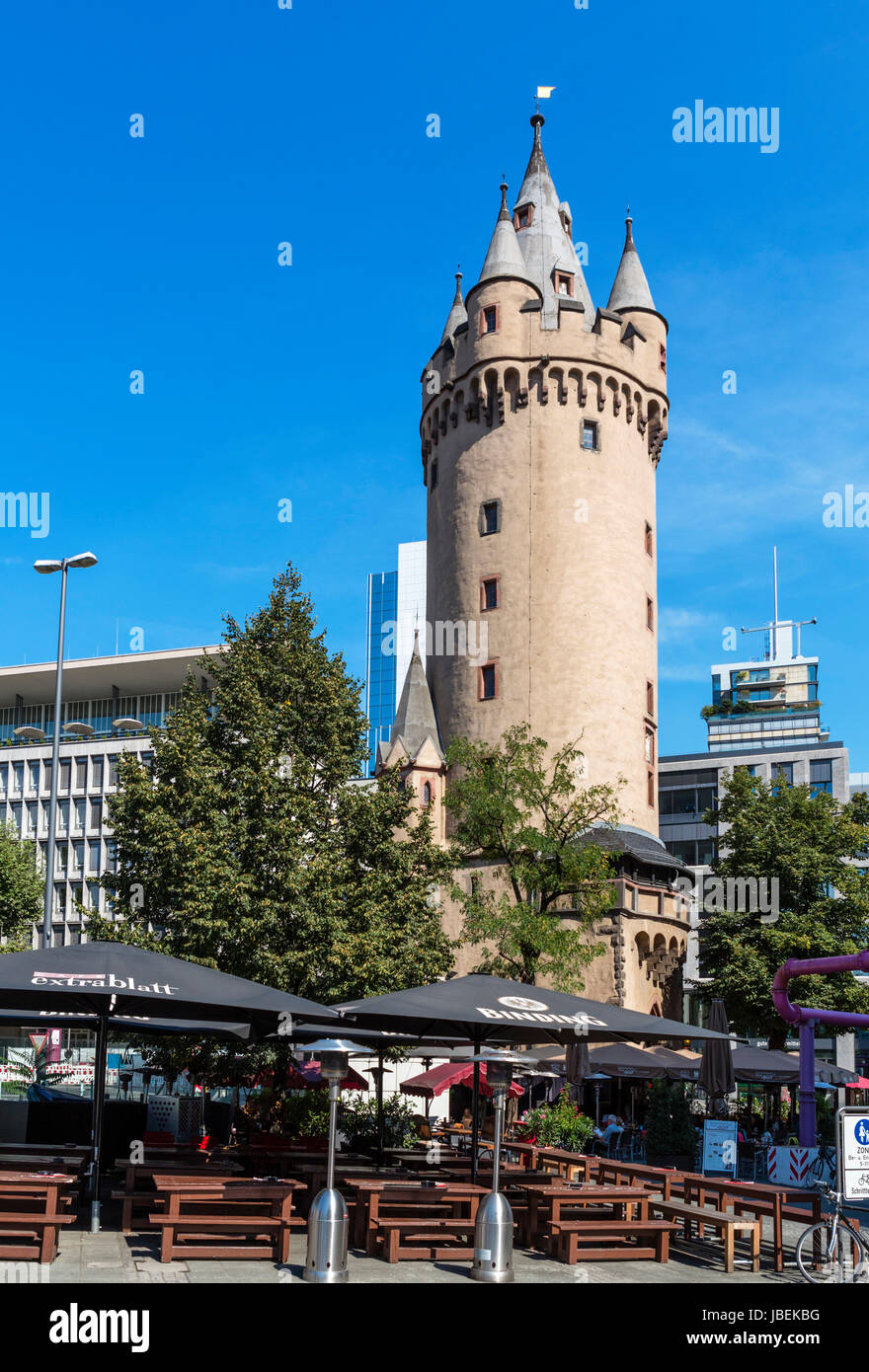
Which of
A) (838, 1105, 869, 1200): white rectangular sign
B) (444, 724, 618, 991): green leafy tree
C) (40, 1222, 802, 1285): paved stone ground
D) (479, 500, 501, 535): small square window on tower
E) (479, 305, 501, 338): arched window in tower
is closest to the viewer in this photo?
(40, 1222, 802, 1285): paved stone ground

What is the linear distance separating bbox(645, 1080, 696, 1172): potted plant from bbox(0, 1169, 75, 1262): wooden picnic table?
26.9 metres

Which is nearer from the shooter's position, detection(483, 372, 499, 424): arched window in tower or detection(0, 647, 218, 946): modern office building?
detection(483, 372, 499, 424): arched window in tower

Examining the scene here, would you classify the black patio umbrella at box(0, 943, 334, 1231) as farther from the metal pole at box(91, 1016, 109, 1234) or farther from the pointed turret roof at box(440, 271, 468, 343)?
the pointed turret roof at box(440, 271, 468, 343)

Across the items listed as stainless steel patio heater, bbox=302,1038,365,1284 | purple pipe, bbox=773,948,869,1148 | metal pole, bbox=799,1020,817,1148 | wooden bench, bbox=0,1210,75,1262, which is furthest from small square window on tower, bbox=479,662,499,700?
wooden bench, bbox=0,1210,75,1262

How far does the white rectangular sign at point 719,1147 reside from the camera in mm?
24609

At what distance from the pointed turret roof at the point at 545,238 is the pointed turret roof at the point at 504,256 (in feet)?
3.39

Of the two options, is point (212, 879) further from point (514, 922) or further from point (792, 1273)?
point (792, 1273)

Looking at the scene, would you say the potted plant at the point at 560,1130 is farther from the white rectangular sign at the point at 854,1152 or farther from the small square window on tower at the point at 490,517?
the small square window on tower at the point at 490,517

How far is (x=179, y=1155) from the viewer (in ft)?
66.5

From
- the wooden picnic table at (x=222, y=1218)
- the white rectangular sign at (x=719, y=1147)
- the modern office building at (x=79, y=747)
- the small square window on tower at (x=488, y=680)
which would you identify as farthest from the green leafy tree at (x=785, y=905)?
the wooden picnic table at (x=222, y=1218)

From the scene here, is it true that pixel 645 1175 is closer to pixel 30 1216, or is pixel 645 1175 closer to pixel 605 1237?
pixel 605 1237

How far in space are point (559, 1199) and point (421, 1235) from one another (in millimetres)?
2129

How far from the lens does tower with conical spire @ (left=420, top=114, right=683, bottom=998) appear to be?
53.5 metres

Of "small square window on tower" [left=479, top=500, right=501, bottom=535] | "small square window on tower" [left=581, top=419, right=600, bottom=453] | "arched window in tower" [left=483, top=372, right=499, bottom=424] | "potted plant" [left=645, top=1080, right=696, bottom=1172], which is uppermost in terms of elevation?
"arched window in tower" [left=483, top=372, right=499, bottom=424]
